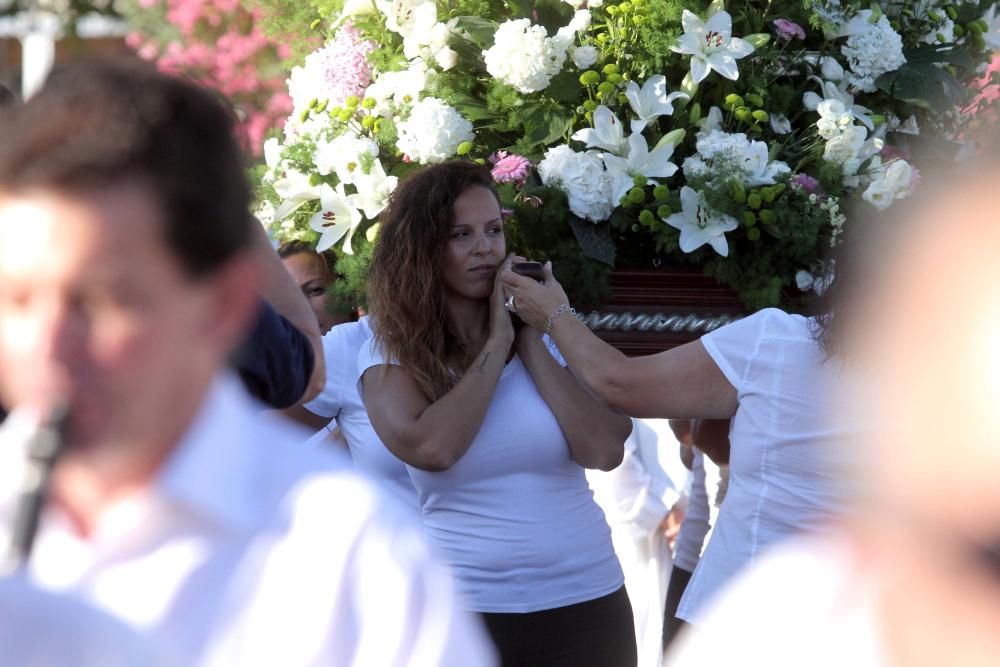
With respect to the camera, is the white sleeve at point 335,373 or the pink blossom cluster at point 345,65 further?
the white sleeve at point 335,373

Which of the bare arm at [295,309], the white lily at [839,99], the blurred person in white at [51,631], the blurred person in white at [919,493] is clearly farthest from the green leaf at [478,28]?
the blurred person in white at [51,631]

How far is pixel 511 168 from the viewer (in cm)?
284

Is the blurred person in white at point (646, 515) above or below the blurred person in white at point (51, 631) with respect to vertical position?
below

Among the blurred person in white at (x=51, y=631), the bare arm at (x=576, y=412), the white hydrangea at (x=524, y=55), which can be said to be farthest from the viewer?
the bare arm at (x=576, y=412)

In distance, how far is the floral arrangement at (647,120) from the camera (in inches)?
109

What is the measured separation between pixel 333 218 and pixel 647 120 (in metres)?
0.78

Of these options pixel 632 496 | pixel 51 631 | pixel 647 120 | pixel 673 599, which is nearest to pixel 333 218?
pixel 647 120

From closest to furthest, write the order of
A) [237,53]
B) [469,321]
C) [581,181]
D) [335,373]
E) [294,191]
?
[581,181] → [294,191] → [469,321] → [335,373] → [237,53]

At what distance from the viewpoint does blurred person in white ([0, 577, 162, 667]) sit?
0.71 m

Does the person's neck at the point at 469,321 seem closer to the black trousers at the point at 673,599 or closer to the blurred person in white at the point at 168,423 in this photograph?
the black trousers at the point at 673,599

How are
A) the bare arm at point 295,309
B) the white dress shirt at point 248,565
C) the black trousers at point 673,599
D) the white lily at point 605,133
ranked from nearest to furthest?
the white dress shirt at point 248,565, the bare arm at point 295,309, the white lily at point 605,133, the black trousers at point 673,599

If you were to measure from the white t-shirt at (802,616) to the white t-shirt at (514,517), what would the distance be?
2.03 m

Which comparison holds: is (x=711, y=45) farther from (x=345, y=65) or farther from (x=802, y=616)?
(x=802, y=616)

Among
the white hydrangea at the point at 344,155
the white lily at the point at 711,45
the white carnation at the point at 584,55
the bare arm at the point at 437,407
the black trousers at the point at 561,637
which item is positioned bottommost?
the black trousers at the point at 561,637
